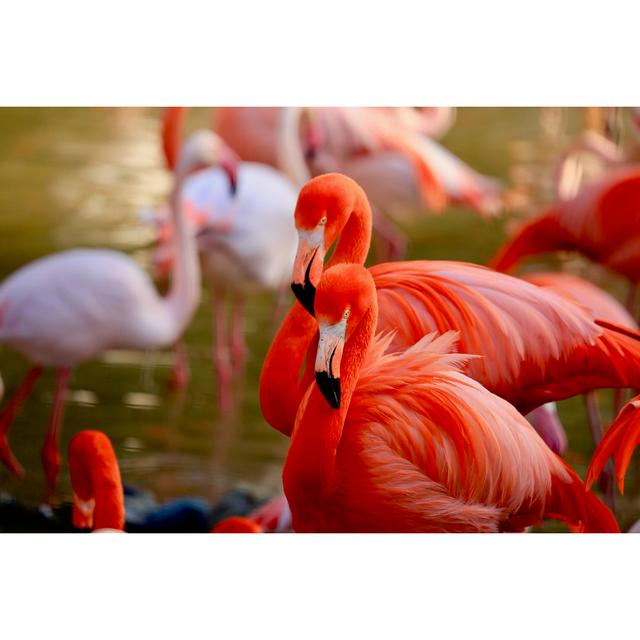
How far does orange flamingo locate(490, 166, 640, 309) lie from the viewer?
2.87m

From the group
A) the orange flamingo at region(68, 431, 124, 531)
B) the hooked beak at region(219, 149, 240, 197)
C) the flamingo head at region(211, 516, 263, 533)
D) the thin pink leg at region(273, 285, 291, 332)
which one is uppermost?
the hooked beak at region(219, 149, 240, 197)

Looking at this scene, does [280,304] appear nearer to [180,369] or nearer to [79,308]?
[180,369]

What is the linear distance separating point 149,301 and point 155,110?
477 millimetres

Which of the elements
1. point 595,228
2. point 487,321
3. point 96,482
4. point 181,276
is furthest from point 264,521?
point 595,228

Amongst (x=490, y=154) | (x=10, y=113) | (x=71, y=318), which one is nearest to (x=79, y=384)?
(x=71, y=318)

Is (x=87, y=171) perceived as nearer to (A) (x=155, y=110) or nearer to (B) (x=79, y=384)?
(A) (x=155, y=110)

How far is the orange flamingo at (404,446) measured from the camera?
8.15ft

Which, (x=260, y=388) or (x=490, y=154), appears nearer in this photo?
(x=260, y=388)

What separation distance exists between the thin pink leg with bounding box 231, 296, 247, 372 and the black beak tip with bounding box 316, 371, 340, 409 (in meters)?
0.47

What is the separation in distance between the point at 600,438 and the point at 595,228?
53 centimetres

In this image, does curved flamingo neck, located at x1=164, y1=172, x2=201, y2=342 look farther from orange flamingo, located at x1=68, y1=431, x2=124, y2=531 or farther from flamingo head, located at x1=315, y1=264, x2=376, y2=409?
flamingo head, located at x1=315, y1=264, x2=376, y2=409

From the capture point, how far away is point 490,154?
2857 millimetres

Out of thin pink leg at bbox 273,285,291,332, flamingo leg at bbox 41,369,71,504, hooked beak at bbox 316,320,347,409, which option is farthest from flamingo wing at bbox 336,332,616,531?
flamingo leg at bbox 41,369,71,504

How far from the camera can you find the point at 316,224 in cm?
248
